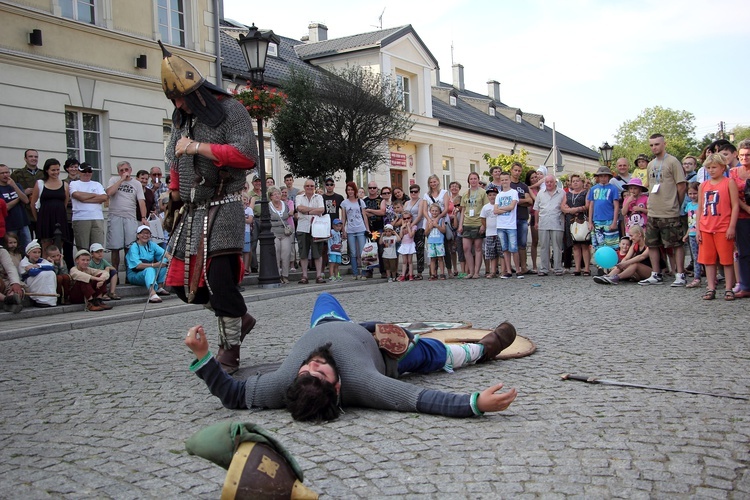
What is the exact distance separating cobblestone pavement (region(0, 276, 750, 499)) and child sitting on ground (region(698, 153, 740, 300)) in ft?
7.43

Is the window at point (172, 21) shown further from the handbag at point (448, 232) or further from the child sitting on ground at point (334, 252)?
the handbag at point (448, 232)

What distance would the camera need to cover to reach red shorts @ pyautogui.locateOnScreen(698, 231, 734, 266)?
9172mm

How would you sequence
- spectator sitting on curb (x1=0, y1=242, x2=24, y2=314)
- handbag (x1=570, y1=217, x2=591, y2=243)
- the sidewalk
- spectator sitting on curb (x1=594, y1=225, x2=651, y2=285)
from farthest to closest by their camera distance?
handbag (x1=570, y1=217, x2=591, y2=243)
spectator sitting on curb (x1=594, y1=225, x2=651, y2=285)
spectator sitting on curb (x1=0, y1=242, x2=24, y2=314)
the sidewalk

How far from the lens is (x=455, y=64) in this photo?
190 feet

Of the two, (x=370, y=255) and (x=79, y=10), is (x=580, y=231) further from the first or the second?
(x=79, y=10)

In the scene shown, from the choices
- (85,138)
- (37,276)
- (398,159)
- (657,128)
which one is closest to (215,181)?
(37,276)

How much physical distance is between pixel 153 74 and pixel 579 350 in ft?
51.2

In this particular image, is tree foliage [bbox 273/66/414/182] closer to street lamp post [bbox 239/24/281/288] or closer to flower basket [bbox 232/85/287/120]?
flower basket [bbox 232/85/287/120]

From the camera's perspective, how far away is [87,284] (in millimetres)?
10695

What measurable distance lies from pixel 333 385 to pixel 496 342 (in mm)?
1989

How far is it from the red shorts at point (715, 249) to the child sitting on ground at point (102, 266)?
27.6ft

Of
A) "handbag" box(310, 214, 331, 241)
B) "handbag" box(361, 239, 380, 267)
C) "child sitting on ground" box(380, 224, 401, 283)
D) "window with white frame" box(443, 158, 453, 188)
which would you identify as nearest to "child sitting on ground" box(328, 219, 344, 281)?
"handbag" box(310, 214, 331, 241)

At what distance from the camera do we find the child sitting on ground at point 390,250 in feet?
48.0

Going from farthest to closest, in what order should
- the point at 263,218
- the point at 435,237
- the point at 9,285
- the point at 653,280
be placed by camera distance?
the point at 435,237
the point at 263,218
the point at 653,280
the point at 9,285
